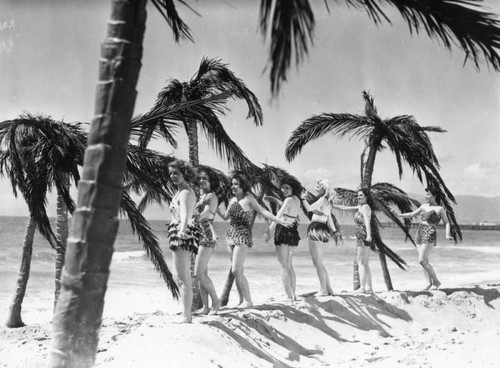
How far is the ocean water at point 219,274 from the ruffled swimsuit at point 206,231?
140 inches

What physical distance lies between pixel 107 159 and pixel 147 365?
118 inches

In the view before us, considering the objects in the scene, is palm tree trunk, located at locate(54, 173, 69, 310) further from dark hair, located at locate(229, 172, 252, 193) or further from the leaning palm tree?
the leaning palm tree

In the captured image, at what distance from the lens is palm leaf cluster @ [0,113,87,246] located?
6488 mm

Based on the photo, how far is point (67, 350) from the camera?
326 centimetres

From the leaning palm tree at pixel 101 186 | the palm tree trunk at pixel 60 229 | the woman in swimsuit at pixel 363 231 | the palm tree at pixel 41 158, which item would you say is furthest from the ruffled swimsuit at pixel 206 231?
the leaning palm tree at pixel 101 186

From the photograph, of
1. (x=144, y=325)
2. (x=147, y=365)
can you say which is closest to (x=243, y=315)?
(x=144, y=325)

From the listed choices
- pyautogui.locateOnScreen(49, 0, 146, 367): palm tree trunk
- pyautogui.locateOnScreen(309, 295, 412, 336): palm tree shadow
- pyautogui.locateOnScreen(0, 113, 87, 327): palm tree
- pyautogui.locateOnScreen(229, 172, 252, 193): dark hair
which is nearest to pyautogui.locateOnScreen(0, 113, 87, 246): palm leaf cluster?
pyautogui.locateOnScreen(0, 113, 87, 327): palm tree

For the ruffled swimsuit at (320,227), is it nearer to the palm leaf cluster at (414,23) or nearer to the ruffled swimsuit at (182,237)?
the ruffled swimsuit at (182,237)

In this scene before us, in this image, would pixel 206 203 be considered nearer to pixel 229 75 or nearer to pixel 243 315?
pixel 243 315

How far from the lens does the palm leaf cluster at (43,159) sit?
21.3ft

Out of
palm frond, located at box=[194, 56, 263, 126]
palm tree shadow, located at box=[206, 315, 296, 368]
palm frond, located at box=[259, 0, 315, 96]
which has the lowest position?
palm tree shadow, located at box=[206, 315, 296, 368]

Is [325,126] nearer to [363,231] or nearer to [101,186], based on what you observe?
[363,231]

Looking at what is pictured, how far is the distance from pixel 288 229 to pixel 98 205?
17.7 feet

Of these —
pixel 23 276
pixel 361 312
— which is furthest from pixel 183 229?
pixel 23 276
